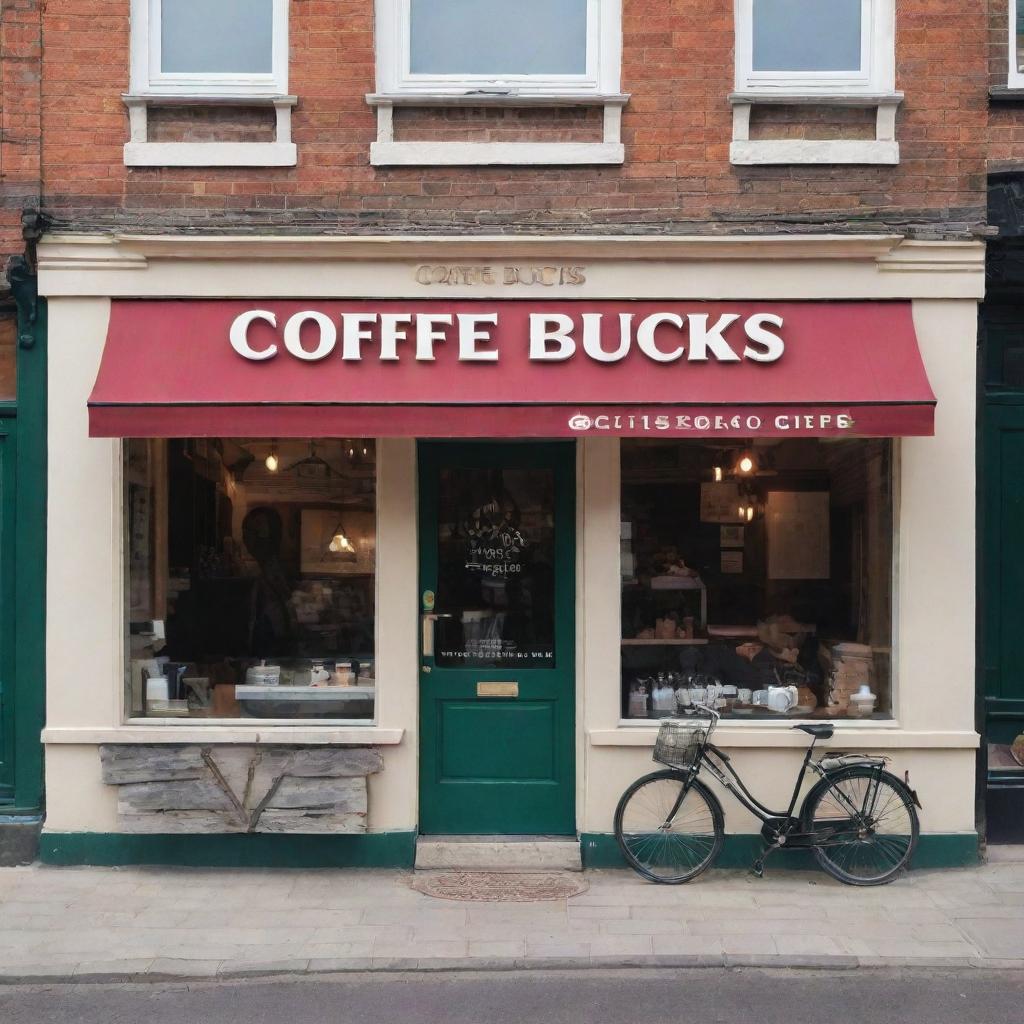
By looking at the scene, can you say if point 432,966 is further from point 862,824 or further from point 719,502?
point 719,502

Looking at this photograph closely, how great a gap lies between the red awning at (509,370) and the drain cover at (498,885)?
9.02 feet

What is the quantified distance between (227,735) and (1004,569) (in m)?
5.34

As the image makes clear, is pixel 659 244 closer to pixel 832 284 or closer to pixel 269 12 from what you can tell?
pixel 832 284

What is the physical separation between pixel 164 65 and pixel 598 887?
5.99m

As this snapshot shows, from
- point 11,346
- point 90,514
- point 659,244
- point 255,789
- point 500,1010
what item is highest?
point 659,244

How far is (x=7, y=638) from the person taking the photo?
23.5 ft

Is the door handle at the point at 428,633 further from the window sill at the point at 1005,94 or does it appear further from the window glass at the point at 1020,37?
the window glass at the point at 1020,37

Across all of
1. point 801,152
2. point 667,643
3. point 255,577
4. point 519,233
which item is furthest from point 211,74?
point 667,643

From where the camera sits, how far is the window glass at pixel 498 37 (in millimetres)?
7254

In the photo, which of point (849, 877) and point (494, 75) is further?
point (494, 75)

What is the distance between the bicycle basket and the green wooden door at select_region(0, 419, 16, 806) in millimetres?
4204

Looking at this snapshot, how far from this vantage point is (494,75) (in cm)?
725

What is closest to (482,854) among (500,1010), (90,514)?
(500,1010)

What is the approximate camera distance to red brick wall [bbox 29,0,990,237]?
23.2ft
